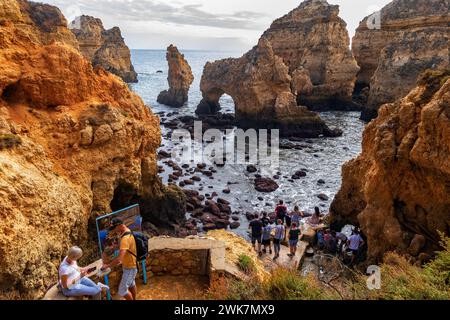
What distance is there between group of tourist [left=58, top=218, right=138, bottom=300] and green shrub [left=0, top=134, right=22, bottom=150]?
4.92 m

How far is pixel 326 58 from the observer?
187 feet

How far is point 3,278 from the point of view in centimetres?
811

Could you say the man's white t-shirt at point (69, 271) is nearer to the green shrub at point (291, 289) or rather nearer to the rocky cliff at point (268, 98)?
the green shrub at point (291, 289)

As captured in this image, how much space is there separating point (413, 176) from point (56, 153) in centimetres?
1300

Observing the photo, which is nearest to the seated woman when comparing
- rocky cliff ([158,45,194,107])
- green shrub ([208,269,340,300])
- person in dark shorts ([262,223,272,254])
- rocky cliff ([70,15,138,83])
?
green shrub ([208,269,340,300])

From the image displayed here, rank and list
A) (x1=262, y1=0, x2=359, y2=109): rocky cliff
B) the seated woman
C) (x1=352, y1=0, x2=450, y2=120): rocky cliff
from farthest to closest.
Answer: (x1=262, y1=0, x2=359, y2=109): rocky cliff < (x1=352, y1=0, x2=450, y2=120): rocky cliff < the seated woman

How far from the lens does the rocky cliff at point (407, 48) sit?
42312 millimetres

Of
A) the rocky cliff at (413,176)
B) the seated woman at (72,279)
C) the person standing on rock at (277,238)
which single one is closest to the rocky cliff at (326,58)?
the rocky cliff at (413,176)

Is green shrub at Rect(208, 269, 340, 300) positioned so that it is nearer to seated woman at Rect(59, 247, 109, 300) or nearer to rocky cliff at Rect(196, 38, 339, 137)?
seated woman at Rect(59, 247, 109, 300)

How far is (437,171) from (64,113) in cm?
1358

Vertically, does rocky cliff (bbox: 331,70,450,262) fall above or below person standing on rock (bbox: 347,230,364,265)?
above

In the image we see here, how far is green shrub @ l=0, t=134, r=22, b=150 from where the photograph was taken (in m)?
10.6

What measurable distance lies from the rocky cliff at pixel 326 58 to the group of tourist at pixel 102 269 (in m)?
50.9
